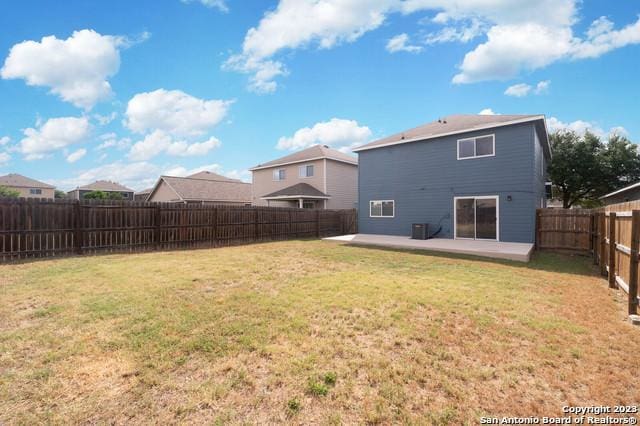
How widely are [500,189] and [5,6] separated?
729 inches

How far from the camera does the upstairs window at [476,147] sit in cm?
1234

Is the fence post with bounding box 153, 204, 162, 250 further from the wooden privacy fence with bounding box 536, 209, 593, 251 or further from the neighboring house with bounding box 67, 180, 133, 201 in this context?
the neighboring house with bounding box 67, 180, 133, 201

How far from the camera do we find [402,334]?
3.52 metres

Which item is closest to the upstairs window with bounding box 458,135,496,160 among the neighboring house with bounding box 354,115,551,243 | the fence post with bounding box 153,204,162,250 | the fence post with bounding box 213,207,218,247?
the neighboring house with bounding box 354,115,551,243

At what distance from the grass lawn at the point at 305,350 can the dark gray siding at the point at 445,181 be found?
21.8ft

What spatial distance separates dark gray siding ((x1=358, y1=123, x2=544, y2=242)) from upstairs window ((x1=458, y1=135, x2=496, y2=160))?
7.8 inches

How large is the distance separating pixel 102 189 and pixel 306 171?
4595 cm

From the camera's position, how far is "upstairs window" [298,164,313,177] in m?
23.1

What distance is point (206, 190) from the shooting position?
27.7 meters

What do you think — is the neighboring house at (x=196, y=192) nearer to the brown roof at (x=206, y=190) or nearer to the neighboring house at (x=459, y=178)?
the brown roof at (x=206, y=190)

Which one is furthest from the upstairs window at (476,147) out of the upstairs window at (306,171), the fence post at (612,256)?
the upstairs window at (306,171)

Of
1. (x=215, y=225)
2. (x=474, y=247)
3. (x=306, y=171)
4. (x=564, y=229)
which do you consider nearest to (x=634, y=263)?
(x=474, y=247)

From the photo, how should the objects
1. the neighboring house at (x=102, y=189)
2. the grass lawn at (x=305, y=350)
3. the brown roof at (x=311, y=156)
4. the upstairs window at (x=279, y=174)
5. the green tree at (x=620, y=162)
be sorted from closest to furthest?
the grass lawn at (x=305, y=350)
the green tree at (x=620, y=162)
the brown roof at (x=311, y=156)
the upstairs window at (x=279, y=174)
the neighboring house at (x=102, y=189)

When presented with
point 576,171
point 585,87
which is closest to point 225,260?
point 585,87
